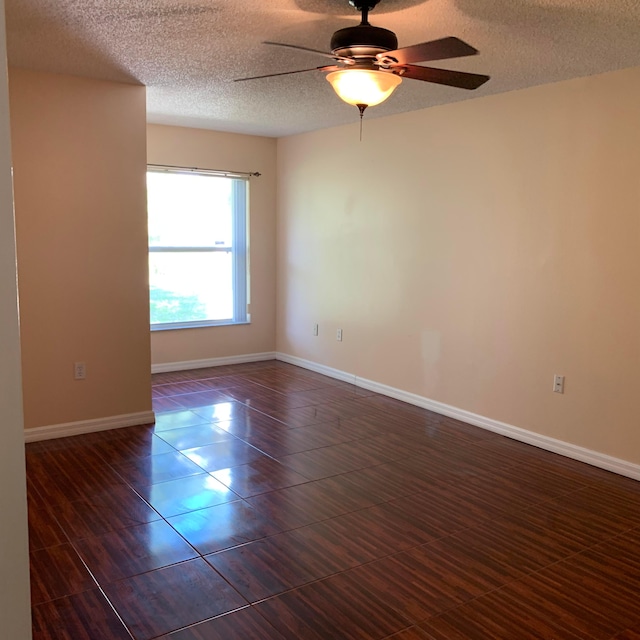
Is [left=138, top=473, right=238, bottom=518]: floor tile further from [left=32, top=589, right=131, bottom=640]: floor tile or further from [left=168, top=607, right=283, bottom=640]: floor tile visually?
[left=168, top=607, right=283, bottom=640]: floor tile

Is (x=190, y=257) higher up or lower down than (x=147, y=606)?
higher up

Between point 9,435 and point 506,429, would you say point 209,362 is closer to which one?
point 506,429

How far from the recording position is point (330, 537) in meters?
2.74

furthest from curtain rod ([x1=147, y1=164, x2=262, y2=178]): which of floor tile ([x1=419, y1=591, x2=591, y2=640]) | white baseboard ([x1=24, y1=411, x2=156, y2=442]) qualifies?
floor tile ([x1=419, y1=591, x2=591, y2=640])

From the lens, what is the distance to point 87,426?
4117 mm

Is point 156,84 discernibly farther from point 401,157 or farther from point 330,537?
point 330,537

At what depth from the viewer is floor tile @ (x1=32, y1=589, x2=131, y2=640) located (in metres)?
2.04

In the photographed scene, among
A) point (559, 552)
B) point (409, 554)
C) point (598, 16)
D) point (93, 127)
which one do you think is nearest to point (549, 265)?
point (598, 16)

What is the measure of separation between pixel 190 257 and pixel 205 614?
4.33 metres

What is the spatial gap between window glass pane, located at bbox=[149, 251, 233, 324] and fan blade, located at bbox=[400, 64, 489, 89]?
12.7ft

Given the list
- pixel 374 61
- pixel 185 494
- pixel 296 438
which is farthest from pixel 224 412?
pixel 374 61

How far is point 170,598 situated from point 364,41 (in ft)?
7.41

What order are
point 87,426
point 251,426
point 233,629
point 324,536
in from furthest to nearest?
point 251,426, point 87,426, point 324,536, point 233,629

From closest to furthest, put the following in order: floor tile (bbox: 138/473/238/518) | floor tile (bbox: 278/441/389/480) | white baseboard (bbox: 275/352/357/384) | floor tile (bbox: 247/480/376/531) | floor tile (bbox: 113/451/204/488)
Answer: floor tile (bbox: 247/480/376/531), floor tile (bbox: 138/473/238/518), floor tile (bbox: 113/451/204/488), floor tile (bbox: 278/441/389/480), white baseboard (bbox: 275/352/357/384)
